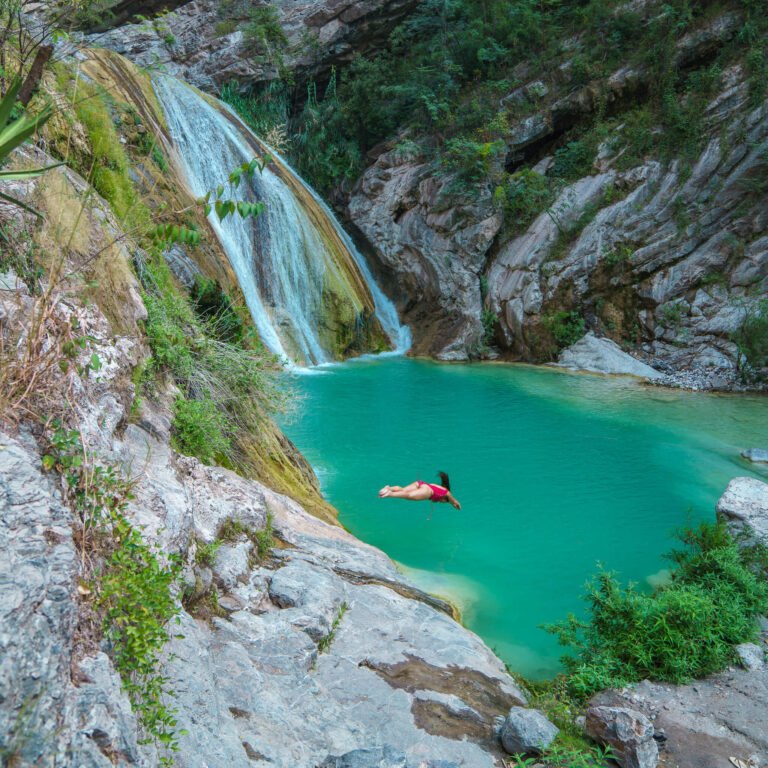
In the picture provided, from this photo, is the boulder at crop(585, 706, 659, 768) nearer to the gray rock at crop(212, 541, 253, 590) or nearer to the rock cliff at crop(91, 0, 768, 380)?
the gray rock at crop(212, 541, 253, 590)

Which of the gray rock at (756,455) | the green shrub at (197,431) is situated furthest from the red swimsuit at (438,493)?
the gray rock at (756,455)

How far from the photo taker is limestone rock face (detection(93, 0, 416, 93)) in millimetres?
20281

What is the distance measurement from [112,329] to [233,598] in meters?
1.83

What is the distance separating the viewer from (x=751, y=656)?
4305 mm

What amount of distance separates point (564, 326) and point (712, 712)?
12993 mm

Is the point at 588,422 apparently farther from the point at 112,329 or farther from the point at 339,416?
the point at 112,329

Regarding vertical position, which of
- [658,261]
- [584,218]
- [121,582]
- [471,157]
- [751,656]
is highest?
[471,157]

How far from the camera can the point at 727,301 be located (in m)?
14.5

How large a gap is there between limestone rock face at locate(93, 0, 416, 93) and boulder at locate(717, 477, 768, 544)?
1971 centimetres

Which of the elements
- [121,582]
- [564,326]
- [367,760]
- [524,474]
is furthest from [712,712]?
[564,326]

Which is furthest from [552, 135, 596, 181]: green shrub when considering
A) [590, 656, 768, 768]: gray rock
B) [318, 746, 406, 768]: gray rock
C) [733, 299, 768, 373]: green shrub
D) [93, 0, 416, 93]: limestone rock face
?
[318, 746, 406, 768]: gray rock

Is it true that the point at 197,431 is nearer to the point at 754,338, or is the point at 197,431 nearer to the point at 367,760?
the point at 367,760

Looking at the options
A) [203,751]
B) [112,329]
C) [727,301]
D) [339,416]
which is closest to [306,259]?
A: [339,416]

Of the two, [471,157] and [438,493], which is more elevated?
[471,157]
